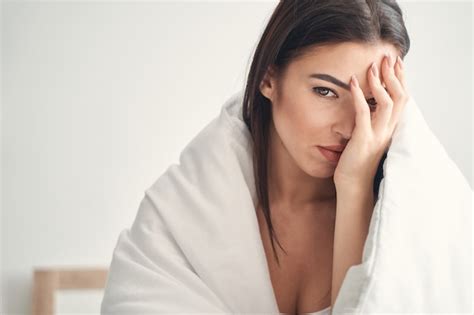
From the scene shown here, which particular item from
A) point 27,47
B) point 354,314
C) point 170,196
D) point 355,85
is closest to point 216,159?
point 170,196

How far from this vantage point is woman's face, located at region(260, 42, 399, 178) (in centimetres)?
124

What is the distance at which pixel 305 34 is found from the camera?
4.25ft

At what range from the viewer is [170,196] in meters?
1.39

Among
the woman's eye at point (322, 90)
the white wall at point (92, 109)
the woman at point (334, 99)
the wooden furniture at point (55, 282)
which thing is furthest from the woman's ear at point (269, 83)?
the wooden furniture at point (55, 282)

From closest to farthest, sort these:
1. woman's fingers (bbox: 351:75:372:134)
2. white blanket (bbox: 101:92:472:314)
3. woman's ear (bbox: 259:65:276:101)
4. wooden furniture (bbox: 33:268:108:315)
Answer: white blanket (bbox: 101:92:472:314) → woman's fingers (bbox: 351:75:372:134) → woman's ear (bbox: 259:65:276:101) → wooden furniture (bbox: 33:268:108:315)

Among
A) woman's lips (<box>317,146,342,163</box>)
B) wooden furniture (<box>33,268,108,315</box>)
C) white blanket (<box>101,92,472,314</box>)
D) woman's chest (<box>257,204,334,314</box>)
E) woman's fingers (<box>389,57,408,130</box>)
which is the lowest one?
wooden furniture (<box>33,268,108,315</box>)

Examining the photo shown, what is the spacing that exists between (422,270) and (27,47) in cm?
189

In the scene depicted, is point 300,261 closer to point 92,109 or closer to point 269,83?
point 269,83

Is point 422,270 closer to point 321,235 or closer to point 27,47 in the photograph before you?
point 321,235

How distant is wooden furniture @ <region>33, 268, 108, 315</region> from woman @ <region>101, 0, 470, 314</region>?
3.93 ft

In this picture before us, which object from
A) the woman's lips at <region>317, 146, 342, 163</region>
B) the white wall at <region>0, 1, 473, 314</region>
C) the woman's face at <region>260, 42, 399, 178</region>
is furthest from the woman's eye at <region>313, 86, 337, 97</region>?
the white wall at <region>0, 1, 473, 314</region>

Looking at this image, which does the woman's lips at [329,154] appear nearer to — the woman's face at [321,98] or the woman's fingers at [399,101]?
the woman's face at [321,98]

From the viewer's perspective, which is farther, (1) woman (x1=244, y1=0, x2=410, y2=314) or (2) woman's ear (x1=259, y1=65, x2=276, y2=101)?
(2) woman's ear (x1=259, y1=65, x2=276, y2=101)

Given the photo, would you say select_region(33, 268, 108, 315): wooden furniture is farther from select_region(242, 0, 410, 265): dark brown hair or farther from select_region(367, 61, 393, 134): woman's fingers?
select_region(367, 61, 393, 134): woman's fingers
